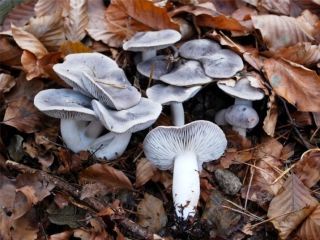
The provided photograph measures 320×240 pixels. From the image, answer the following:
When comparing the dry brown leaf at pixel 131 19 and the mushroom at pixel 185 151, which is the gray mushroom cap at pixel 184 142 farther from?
the dry brown leaf at pixel 131 19

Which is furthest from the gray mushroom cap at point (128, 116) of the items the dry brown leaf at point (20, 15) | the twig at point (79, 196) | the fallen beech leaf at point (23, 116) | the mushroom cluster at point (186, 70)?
the dry brown leaf at point (20, 15)

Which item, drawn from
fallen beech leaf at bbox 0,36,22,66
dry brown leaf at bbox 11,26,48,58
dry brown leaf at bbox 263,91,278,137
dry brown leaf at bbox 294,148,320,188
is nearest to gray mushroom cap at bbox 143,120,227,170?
dry brown leaf at bbox 263,91,278,137

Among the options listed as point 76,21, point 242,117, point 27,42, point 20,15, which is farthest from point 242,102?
point 20,15

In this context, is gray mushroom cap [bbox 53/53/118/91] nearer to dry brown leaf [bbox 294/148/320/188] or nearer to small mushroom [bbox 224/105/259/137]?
small mushroom [bbox 224/105/259/137]

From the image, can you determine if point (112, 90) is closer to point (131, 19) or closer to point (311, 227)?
point (131, 19)

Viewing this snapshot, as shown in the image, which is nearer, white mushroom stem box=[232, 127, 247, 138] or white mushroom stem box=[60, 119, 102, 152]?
white mushroom stem box=[60, 119, 102, 152]
